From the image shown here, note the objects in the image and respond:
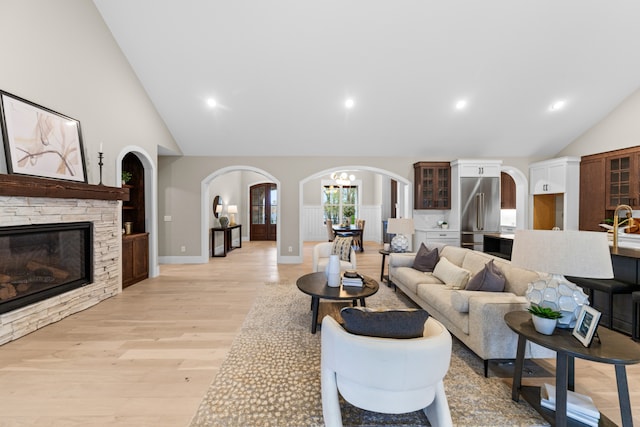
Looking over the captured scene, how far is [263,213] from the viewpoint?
11.7 meters

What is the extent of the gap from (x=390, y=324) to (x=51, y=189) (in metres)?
3.81

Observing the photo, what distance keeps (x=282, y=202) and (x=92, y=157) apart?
12.1 feet

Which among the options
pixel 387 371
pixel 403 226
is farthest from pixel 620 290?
pixel 387 371

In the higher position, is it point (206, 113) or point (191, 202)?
point (206, 113)

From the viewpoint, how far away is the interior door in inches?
458

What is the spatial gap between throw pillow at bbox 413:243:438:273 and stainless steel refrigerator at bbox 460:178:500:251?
2.54 m

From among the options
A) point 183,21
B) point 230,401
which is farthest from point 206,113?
point 230,401

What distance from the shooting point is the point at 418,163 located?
6820 mm

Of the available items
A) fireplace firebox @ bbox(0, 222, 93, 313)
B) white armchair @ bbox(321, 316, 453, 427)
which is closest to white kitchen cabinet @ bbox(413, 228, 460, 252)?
white armchair @ bbox(321, 316, 453, 427)

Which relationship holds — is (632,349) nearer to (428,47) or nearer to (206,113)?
(428,47)

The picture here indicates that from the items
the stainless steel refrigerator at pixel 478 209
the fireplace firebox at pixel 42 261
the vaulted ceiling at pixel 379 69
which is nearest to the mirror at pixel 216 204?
the vaulted ceiling at pixel 379 69

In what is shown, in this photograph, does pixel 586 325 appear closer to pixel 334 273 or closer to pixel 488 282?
pixel 488 282

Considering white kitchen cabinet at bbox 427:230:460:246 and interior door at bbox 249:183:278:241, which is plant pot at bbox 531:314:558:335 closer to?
white kitchen cabinet at bbox 427:230:460:246

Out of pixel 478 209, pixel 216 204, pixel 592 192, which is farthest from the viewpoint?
pixel 216 204
